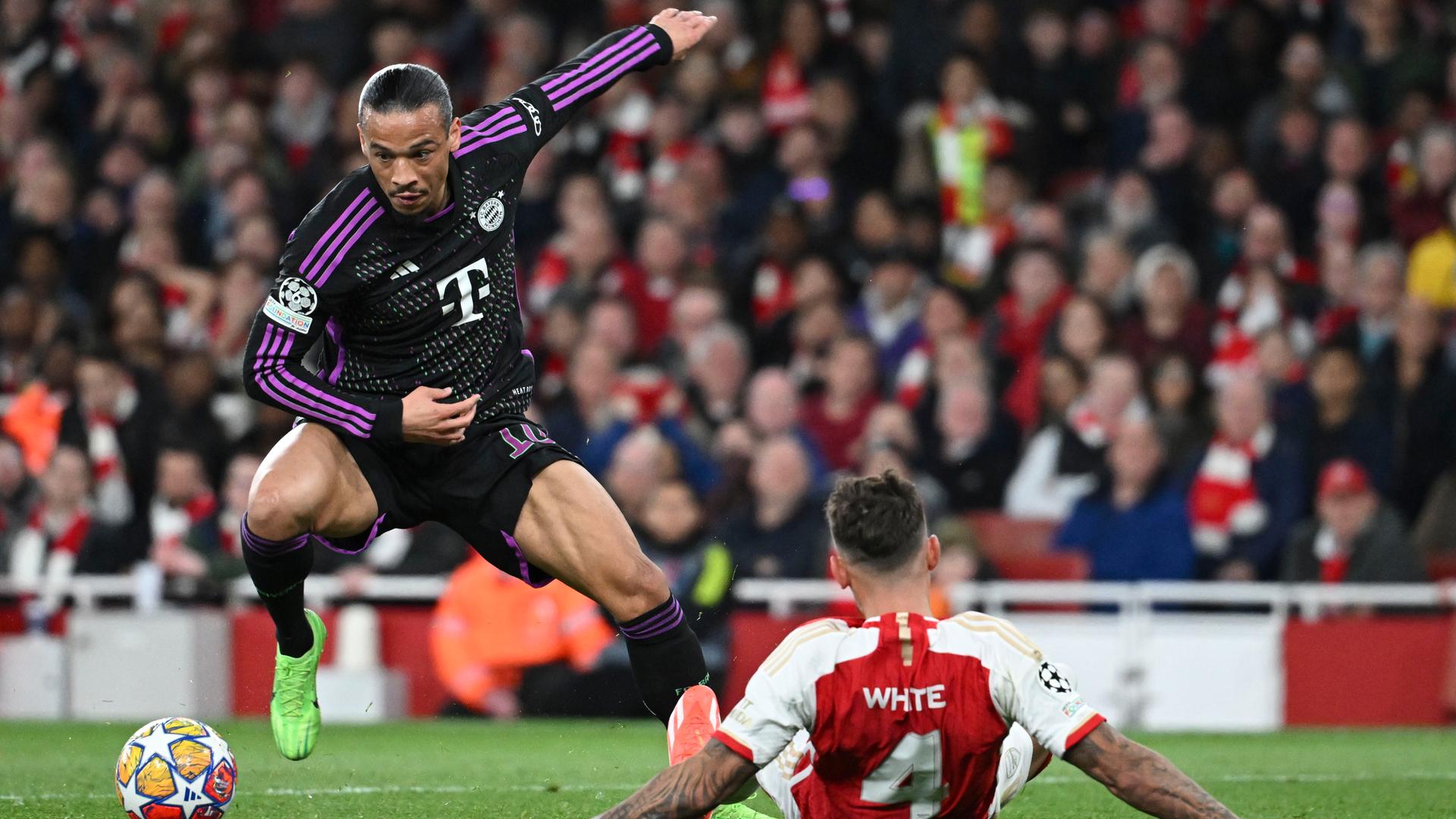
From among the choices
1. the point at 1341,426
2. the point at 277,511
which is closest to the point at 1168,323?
the point at 1341,426

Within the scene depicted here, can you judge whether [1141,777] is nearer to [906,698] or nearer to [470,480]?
[906,698]

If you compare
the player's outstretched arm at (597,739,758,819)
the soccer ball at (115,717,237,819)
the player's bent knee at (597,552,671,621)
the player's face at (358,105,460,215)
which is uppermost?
the player's face at (358,105,460,215)

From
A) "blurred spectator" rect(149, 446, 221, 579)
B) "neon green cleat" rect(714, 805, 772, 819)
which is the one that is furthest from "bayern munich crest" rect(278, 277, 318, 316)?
"blurred spectator" rect(149, 446, 221, 579)

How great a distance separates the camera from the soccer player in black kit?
551cm

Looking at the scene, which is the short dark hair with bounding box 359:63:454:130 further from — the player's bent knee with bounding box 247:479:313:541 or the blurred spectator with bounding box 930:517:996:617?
the blurred spectator with bounding box 930:517:996:617

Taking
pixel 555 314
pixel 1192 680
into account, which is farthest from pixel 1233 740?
pixel 555 314

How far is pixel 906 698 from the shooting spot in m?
4.18

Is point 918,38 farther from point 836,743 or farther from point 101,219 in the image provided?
point 836,743

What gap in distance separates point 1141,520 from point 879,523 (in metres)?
6.39

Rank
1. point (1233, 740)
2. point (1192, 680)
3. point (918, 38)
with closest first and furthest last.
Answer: point (1233, 740), point (1192, 680), point (918, 38)

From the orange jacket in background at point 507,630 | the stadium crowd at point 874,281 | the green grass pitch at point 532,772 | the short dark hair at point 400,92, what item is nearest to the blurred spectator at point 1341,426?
the stadium crowd at point 874,281

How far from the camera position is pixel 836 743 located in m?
4.24

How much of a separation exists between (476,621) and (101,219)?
509 cm

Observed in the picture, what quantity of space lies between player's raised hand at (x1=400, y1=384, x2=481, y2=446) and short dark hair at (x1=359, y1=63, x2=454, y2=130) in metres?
0.74
